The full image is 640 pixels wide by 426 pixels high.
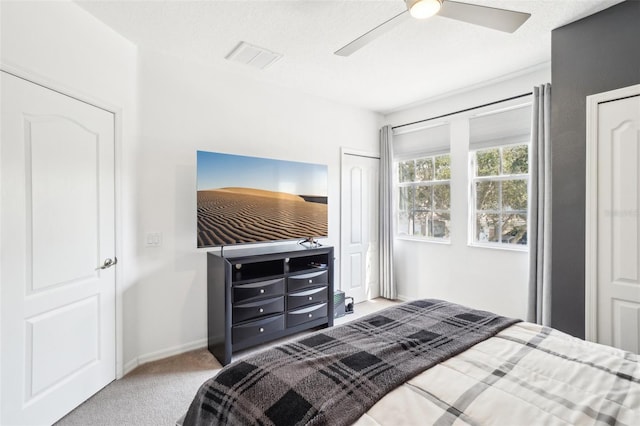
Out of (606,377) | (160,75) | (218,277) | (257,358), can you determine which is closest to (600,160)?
(606,377)

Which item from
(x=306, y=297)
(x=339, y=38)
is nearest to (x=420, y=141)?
(x=339, y=38)

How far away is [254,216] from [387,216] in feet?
6.45

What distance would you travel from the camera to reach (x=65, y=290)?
1939mm

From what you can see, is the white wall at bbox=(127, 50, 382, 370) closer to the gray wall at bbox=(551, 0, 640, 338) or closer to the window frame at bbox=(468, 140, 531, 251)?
the window frame at bbox=(468, 140, 531, 251)

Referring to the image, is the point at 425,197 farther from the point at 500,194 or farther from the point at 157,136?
the point at 157,136

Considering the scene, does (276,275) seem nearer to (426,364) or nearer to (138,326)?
(138,326)

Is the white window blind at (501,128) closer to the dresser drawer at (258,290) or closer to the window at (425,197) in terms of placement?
the window at (425,197)

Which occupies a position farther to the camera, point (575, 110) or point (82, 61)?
point (575, 110)

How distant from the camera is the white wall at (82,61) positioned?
1.65 meters

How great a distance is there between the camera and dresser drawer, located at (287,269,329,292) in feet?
9.69

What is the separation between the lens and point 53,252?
187 centimetres

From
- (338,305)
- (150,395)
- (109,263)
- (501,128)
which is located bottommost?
(150,395)

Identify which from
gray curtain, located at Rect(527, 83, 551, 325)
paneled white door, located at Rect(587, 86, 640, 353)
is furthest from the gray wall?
gray curtain, located at Rect(527, 83, 551, 325)

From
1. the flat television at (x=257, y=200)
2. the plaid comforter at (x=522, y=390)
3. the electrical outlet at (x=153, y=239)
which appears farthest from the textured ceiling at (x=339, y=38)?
the plaid comforter at (x=522, y=390)
